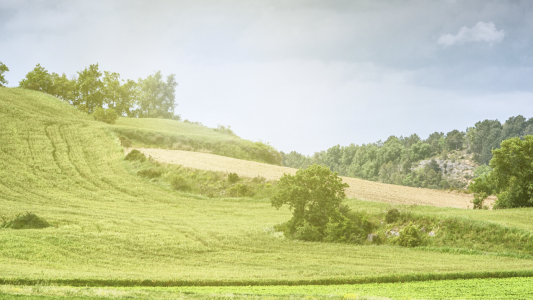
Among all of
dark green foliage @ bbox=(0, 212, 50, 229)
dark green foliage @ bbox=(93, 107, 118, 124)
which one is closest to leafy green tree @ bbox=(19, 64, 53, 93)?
dark green foliage @ bbox=(93, 107, 118, 124)

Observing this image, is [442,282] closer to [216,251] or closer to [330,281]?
[330,281]

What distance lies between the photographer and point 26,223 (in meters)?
21.7

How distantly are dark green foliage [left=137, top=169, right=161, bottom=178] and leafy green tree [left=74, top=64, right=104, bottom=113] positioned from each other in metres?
39.4

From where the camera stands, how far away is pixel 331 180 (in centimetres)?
2512

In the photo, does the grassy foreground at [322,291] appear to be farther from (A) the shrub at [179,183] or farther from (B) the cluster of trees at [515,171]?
(A) the shrub at [179,183]

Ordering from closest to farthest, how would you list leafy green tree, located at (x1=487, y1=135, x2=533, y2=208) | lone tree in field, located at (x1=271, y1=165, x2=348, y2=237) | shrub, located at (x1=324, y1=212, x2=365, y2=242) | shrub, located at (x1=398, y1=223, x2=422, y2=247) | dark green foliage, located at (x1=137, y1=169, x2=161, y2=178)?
shrub, located at (x1=398, y1=223, x2=422, y2=247) < shrub, located at (x1=324, y1=212, x2=365, y2=242) < lone tree in field, located at (x1=271, y1=165, x2=348, y2=237) < leafy green tree, located at (x1=487, y1=135, x2=533, y2=208) < dark green foliage, located at (x1=137, y1=169, x2=161, y2=178)

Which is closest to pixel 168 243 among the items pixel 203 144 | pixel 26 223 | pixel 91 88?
pixel 26 223

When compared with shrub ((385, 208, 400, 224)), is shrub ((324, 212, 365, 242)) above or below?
below

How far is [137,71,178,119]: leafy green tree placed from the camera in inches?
4072

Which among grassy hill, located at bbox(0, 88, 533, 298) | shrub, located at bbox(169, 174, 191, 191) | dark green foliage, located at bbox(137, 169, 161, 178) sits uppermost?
dark green foliage, located at bbox(137, 169, 161, 178)

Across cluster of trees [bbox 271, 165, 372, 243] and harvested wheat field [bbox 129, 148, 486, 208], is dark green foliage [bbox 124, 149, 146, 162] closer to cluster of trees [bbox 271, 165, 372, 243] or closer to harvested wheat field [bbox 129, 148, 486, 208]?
harvested wheat field [bbox 129, 148, 486, 208]

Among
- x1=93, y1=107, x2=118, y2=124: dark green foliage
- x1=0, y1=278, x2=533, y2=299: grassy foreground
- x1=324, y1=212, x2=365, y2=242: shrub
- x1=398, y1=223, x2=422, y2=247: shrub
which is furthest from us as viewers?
x1=93, y1=107, x2=118, y2=124: dark green foliage

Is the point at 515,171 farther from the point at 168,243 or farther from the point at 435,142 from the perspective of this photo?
the point at 435,142

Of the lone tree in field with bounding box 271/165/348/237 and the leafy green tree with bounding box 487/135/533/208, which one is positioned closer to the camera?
the lone tree in field with bounding box 271/165/348/237
